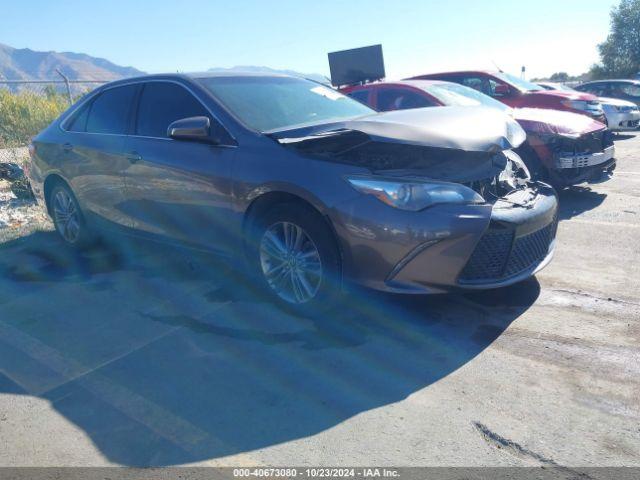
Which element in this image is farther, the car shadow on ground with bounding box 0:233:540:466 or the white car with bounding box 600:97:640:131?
the white car with bounding box 600:97:640:131

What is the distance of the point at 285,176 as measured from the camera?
12.6ft

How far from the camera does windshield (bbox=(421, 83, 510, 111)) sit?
7.65m

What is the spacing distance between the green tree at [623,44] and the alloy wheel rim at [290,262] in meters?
39.8

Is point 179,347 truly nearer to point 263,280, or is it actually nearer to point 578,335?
point 263,280

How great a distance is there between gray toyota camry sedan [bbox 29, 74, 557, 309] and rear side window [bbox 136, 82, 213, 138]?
13 mm

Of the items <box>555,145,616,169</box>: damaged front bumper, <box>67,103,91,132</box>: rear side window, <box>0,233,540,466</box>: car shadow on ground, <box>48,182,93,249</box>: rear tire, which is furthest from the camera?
<box>555,145,616,169</box>: damaged front bumper

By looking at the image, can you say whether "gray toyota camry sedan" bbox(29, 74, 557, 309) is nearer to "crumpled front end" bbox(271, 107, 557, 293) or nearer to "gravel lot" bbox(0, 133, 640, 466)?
"crumpled front end" bbox(271, 107, 557, 293)

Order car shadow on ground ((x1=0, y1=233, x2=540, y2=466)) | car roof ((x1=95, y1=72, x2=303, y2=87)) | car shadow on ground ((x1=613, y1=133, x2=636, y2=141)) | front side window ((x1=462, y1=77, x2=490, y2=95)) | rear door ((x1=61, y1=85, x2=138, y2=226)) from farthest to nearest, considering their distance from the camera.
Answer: car shadow on ground ((x1=613, y1=133, x2=636, y2=141)) → front side window ((x1=462, y1=77, x2=490, y2=95)) → rear door ((x1=61, y1=85, x2=138, y2=226)) → car roof ((x1=95, y1=72, x2=303, y2=87)) → car shadow on ground ((x1=0, y1=233, x2=540, y2=466))

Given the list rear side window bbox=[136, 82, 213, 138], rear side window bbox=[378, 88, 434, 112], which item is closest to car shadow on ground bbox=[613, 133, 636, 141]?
rear side window bbox=[378, 88, 434, 112]

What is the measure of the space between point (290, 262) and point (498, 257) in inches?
55.0

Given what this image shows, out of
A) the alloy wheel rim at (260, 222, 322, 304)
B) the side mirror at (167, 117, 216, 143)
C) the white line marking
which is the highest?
the side mirror at (167, 117, 216, 143)

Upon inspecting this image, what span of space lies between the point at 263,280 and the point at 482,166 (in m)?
1.76

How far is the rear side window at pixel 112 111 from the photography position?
202 inches

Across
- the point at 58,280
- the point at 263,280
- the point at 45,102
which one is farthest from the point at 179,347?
the point at 45,102
